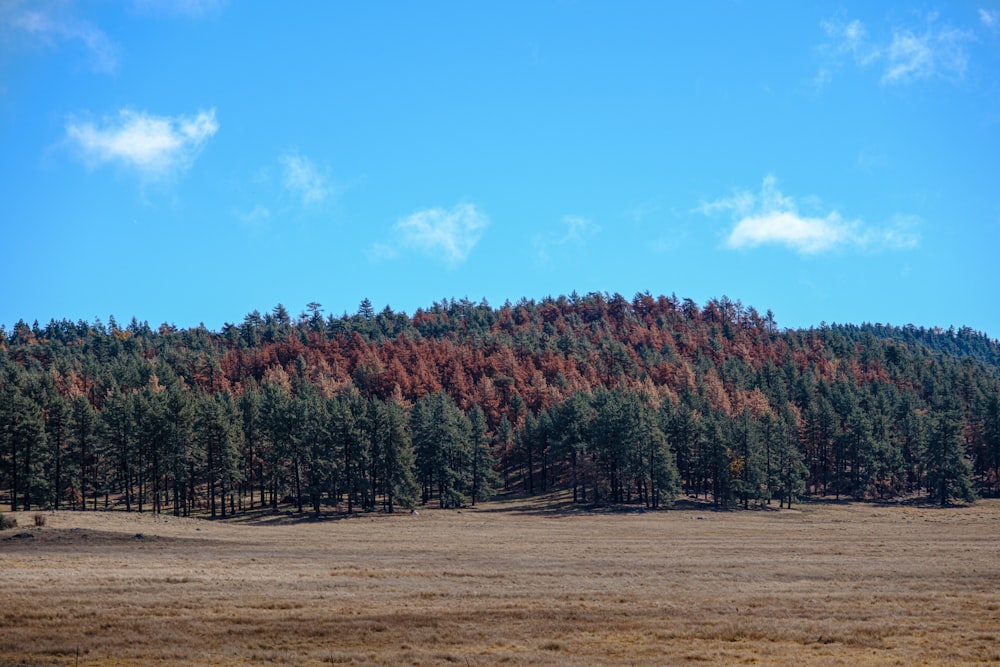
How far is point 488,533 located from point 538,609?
148 feet

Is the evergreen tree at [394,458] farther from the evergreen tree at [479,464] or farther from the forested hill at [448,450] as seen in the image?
the evergreen tree at [479,464]

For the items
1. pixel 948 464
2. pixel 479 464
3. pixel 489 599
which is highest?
pixel 479 464

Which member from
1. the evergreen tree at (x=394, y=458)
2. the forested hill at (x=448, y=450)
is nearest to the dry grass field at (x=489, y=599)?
the forested hill at (x=448, y=450)

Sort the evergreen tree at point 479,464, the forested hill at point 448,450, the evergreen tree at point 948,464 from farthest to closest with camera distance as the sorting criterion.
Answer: the evergreen tree at point 948,464 < the evergreen tree at point 479,464 < the forested hill at point 448,450

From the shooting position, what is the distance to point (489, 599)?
4200 cm

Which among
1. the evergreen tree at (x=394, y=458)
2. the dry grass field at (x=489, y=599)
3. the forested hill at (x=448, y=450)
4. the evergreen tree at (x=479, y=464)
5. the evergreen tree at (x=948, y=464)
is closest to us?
the dry grass field at (x=489, y=599)

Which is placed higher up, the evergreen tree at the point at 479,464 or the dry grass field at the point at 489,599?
the evergreen tree at the point at 479,464

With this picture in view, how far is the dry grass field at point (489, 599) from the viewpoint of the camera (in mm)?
31422

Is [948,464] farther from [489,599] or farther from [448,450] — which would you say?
[489,599]

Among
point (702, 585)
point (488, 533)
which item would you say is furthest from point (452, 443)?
point (702, 585)

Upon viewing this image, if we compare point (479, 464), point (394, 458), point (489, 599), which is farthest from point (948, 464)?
point (489, 599)

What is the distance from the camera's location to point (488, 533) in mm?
83750

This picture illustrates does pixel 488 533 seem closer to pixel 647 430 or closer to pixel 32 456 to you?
pixel 647 430

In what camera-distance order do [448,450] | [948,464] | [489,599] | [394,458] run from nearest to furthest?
[489,599], [394,458], [448,450], [948,464]
